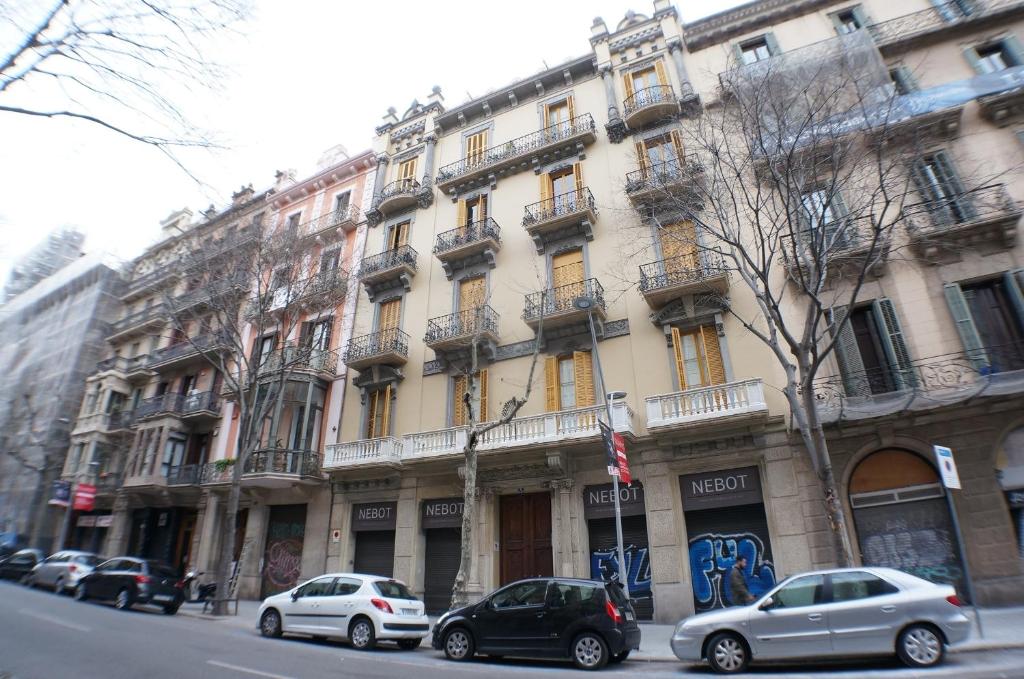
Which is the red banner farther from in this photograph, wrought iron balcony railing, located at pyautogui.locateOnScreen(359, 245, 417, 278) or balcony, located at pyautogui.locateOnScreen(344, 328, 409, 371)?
wrought iron balcony railing, located at pyautogui.locateOnScreen(359, 245, 417, 278)

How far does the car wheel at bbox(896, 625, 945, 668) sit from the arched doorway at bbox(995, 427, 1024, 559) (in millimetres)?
6472

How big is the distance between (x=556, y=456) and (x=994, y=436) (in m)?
10.1

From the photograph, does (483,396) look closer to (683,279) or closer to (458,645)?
(683,279)

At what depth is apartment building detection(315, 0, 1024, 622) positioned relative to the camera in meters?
11.9

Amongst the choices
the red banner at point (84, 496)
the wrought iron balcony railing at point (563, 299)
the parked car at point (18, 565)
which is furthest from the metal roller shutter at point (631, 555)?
the red banner at point (84, 496)

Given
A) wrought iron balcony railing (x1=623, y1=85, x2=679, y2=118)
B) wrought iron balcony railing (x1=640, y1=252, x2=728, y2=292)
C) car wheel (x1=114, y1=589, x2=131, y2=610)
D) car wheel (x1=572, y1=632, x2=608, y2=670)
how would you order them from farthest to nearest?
wrought iron balcony railing (x1=623, y1=85, x2=679, y2=118)
wrought iron balcony railing (x1=640, y1=252, x2=728, y2=292)
car wheel (x1=114, y1=589, x2=131, y2=610)
car wheel (x1=572, y1=632, x2=608, y2=670)

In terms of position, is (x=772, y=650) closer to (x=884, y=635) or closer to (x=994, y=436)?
(x=884, y=635)

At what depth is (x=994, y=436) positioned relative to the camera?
37.0ft

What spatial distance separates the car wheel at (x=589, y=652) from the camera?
7914mm

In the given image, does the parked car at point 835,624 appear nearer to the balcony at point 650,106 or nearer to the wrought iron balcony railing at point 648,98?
the balcony at point 650,106

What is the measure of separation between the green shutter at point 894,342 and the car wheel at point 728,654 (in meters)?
8.39

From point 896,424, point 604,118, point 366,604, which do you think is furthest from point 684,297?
point 366,604

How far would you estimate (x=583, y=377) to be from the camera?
1596 cm

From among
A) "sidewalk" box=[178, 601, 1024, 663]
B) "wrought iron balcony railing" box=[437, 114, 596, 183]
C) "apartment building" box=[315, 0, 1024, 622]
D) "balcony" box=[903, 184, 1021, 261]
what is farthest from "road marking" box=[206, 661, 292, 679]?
"wrought iron balcony railing" box=[437, 114, 596, 183]
